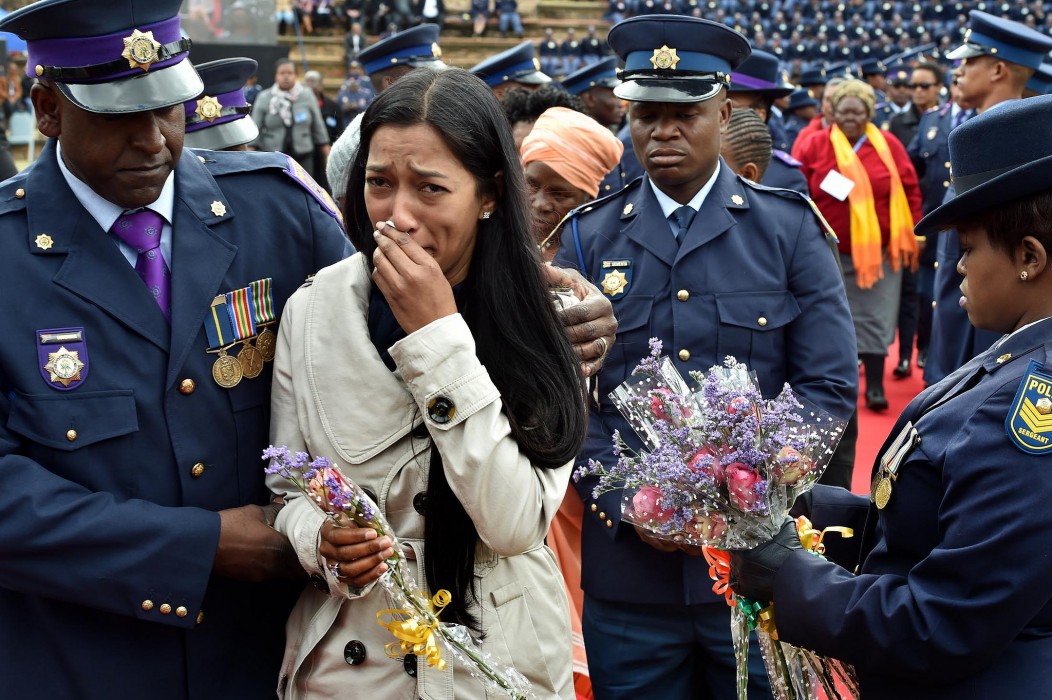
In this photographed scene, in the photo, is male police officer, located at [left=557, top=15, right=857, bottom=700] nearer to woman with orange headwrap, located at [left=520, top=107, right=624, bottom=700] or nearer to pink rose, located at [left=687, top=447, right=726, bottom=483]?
woman with orange headwrap, located at [left=520, top=107, right=624, bottom=700]

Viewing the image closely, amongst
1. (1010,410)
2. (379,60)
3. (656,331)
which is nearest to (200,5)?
(379,60)

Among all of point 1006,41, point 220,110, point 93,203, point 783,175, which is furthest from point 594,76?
point 93,203

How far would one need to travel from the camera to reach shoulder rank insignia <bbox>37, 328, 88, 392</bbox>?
190cm

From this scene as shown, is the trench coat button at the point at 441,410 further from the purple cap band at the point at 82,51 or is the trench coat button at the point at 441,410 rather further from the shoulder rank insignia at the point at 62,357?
the purple cap band at the point at 82,51

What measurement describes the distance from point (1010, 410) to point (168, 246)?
1.53 metres

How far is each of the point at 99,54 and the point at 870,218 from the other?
6.14 meters

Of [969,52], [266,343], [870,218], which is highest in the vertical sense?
[266,343]

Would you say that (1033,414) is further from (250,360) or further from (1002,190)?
(250,360)

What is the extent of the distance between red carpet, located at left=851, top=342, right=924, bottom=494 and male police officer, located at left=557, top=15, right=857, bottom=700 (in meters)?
2.85

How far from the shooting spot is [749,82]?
560 centimetres

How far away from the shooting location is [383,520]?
175cm

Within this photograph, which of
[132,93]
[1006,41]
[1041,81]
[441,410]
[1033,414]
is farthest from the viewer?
[1041,81]

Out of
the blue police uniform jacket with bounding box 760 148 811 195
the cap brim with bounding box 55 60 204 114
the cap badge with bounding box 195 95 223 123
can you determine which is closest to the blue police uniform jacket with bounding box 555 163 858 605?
the cap brim with bounding box 55 60 204 114

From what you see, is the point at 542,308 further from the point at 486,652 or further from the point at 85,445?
the point at 85,445
